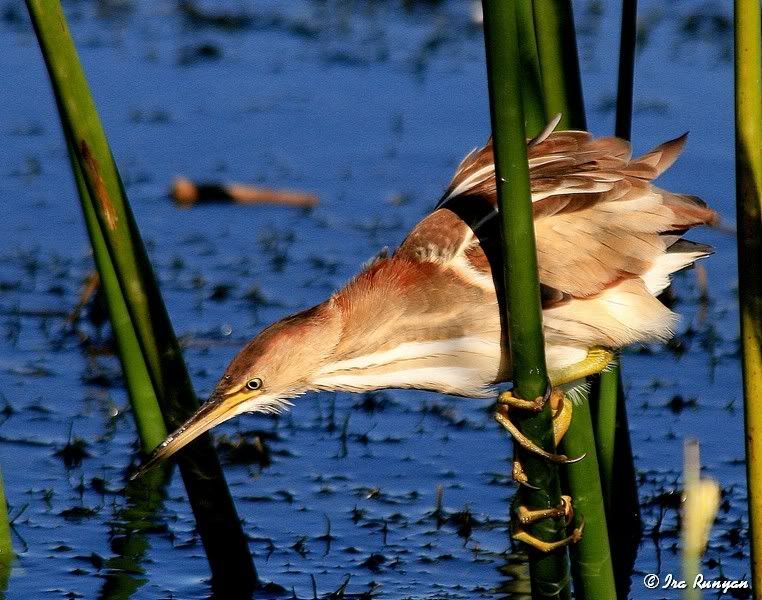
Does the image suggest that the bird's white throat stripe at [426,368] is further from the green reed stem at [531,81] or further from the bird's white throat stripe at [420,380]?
the green reed stem at [531,81]

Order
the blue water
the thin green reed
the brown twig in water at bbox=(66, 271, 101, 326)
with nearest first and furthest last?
the thin green reed, the blue water, the brown twig in water at bbox=(66, 271, 101, 326)

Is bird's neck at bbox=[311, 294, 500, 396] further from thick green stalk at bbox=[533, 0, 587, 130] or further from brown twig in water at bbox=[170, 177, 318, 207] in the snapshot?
brown twig in water at bbox=[170, 177, 318, 207]

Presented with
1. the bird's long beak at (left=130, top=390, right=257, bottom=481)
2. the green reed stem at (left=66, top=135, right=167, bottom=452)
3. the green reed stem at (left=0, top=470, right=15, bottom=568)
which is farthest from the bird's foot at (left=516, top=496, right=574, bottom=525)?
the green reed stem at (left=0, top=470, right=15, bottom=568)

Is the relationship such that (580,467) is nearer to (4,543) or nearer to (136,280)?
(136,280)

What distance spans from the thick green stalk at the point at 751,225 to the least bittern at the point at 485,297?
34 cm


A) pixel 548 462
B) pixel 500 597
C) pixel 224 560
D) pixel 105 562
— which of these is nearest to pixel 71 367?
pixel 105 562

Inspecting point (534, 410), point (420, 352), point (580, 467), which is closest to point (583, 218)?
point (420, 352)

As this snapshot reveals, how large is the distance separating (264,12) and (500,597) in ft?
19.2

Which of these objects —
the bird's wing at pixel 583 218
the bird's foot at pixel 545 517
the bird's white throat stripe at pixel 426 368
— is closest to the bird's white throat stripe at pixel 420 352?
the bird's white throat stripe at pixel 426 368

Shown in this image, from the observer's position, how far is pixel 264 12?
348 inches

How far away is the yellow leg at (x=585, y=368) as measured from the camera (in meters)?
2.94

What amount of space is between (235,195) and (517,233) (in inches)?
166

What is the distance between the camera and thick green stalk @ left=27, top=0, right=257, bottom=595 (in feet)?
9.51

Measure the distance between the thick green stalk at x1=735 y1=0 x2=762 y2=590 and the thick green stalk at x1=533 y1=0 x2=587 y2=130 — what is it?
444mm
